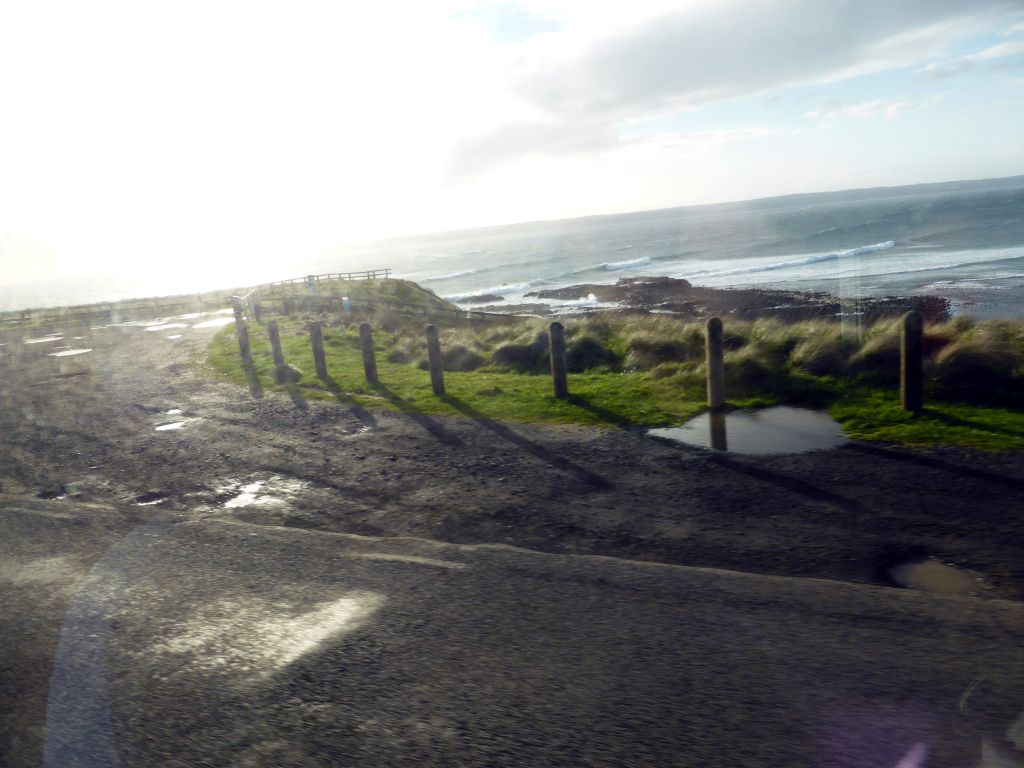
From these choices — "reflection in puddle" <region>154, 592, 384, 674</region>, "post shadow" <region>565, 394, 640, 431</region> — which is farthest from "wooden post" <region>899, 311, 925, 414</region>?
"reflection in puddle" <region>154, 592, 384, 674</region>

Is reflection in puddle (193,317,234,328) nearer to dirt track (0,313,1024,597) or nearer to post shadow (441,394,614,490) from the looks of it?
dirt track (0,313,1024,597)

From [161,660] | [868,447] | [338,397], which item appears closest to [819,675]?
[161,660]

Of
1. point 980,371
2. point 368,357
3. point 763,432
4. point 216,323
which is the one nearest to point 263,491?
point 763,432

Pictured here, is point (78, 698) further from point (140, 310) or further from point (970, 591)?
point (140, 310)

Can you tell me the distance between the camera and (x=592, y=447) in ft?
27.1

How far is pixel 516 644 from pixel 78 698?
7.39 feet

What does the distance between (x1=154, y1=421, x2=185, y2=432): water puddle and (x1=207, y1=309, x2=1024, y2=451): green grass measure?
7.03 feet

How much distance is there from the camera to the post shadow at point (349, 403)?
1040cm

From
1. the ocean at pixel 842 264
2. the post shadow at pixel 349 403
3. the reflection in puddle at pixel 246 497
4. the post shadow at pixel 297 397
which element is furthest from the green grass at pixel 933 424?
the ocean at pixel 842 264

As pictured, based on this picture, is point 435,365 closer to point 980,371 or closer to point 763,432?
point 763,432

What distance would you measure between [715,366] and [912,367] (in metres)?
2.15

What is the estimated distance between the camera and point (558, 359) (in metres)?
10.8

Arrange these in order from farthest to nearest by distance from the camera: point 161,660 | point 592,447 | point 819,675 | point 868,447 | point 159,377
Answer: point 159,377 < point 592,447 < point 868,447 < point 161,660 < point 819,675

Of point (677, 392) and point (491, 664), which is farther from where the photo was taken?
point (677, 392)
